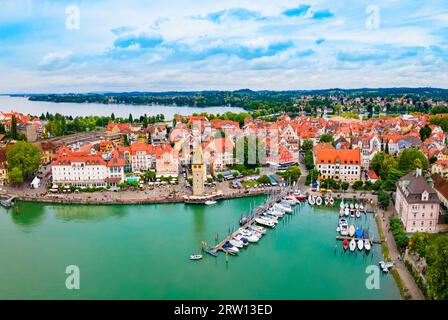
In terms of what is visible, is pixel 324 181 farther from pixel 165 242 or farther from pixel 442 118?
pixel 442 118

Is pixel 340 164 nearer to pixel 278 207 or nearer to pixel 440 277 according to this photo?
pixel 278 207

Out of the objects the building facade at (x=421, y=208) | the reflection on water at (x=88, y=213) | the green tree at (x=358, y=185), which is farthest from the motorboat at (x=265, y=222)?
the reflection on water at (x=88, y=213)

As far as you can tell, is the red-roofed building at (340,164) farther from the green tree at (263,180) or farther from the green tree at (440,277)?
the green tree at (440,277)

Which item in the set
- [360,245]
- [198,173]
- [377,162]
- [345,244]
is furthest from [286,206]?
[377,162]

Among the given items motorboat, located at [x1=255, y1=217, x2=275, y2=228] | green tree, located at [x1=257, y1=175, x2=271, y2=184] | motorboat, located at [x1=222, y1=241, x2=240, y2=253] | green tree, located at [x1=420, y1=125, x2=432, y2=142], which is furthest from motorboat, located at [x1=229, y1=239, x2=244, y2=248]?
green tree, located at [x1=420, y1=125, x2=432, y2=142]

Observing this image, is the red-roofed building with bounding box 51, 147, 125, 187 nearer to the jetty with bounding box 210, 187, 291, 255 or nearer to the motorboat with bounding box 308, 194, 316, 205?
the jetty with bounding box 210, 187, 291, 255

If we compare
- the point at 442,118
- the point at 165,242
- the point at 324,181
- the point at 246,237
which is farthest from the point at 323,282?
the point at 442,118
